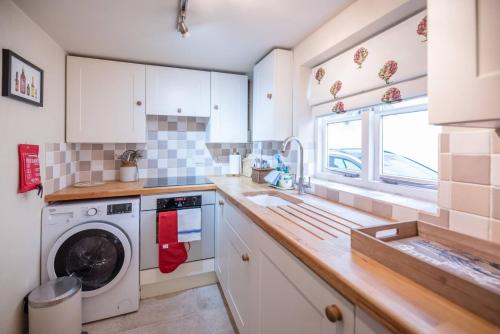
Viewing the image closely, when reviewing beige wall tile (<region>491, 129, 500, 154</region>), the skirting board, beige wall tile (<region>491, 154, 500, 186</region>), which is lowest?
the skirting board

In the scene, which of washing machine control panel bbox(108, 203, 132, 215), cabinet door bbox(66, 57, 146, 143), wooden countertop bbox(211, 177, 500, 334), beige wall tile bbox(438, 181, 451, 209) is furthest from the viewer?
cabinet door bbox(66, 57, 146, 143)

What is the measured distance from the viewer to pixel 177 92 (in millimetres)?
2414

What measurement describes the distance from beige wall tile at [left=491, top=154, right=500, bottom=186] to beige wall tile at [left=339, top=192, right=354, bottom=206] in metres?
0.65

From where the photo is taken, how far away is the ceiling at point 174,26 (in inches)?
56.0

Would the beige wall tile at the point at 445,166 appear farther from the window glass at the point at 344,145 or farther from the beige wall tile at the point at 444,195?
the window glass at the point at 344,145

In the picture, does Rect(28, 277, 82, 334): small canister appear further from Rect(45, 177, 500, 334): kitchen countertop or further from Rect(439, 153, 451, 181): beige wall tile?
Rect(439, 153, 451, 181): beige wall tile

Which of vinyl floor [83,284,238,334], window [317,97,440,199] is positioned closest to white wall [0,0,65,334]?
vinyl floor [83,284,238,334]

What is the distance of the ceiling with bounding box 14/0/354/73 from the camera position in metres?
1.42

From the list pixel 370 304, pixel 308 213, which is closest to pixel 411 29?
pixel 308 213

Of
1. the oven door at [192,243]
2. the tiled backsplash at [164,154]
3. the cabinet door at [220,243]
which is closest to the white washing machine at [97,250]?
the oven door at [192,243]

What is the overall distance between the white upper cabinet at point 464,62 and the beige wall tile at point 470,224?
447mm

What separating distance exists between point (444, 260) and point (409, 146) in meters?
0.81

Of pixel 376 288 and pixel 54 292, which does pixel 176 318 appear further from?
pixel 376 288

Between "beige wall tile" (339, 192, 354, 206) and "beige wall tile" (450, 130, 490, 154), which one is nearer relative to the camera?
"beige wall tile" (450, 130, 490, 154)
